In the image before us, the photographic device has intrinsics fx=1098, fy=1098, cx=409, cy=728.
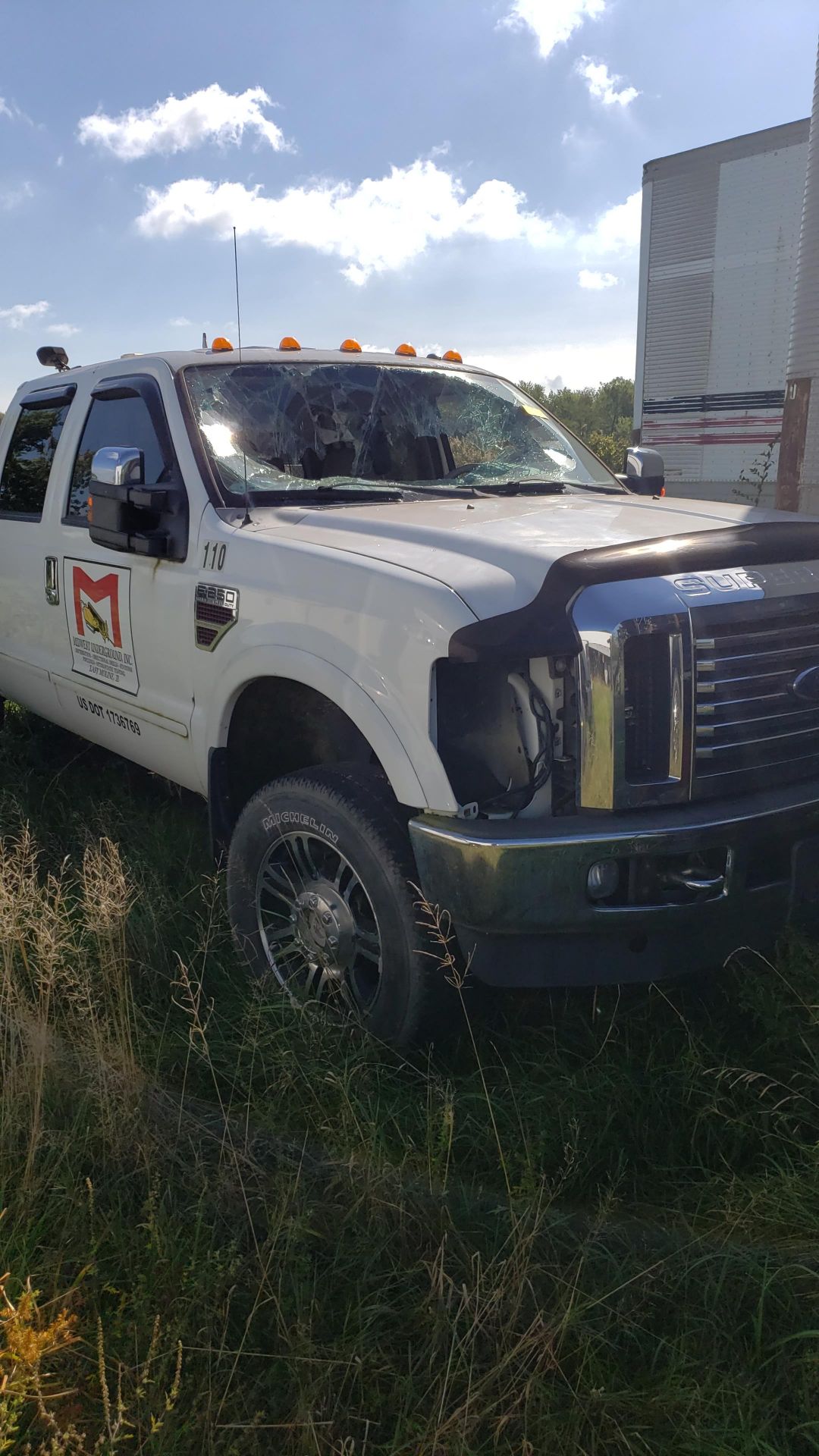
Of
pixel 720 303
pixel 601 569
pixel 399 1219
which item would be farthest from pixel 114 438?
pixel 720 303

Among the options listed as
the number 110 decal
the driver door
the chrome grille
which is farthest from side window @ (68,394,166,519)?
the chrome grille

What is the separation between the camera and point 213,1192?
2275mm

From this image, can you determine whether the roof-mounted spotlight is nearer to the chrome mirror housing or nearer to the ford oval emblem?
the chrome mirror housing

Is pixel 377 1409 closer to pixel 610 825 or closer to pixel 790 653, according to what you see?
pixel 610 825

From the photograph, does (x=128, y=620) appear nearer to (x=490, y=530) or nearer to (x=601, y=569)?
(x=490, y=530)

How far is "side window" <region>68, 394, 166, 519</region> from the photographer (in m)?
3.81

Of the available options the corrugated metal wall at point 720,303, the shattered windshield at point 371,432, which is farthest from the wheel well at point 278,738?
the corrugated metal wall at point 720,303

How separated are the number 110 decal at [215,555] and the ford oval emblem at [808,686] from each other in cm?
164

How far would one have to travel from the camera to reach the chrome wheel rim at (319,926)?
2814mm

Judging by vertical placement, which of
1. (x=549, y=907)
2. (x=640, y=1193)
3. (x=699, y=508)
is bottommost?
(x=640, y=1193)

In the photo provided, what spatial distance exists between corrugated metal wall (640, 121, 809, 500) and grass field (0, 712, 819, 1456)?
8.31 m

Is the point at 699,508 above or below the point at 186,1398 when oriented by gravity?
above

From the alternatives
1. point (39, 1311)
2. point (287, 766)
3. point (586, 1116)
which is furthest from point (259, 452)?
point (39, 1311)

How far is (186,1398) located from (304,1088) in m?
0.86
